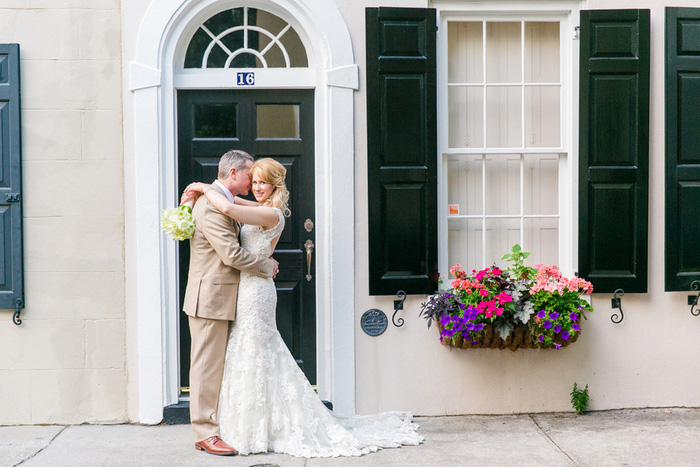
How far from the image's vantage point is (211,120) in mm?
5133

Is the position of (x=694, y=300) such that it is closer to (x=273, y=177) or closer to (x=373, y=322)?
(x=373, y=322)

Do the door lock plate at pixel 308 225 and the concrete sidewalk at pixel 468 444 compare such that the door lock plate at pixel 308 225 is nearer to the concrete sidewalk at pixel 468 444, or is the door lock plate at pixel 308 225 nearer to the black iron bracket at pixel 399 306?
the black iron bracket at pixel 399 306

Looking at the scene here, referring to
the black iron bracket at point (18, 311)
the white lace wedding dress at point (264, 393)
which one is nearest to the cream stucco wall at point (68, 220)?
the black iron bracket at point (18, 311)

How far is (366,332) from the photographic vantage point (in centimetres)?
510

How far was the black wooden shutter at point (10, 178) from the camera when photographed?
4906 mm

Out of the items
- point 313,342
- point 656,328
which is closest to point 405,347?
point 313,342

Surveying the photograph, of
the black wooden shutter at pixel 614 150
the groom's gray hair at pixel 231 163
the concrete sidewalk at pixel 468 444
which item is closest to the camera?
the concrete sidewalk at pixel 468 444

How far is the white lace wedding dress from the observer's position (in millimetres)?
4305

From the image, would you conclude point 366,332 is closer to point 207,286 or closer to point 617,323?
point 207,286

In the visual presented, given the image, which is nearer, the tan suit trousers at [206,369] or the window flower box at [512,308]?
the tan suit trousers at [206,369]

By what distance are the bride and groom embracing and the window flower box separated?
1.06 metres

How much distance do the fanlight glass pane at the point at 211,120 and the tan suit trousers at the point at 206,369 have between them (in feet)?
4.84

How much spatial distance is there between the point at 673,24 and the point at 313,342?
347cm

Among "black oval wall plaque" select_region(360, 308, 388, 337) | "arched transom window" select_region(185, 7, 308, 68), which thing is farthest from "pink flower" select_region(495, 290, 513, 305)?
"arched transom window" select_region(185, 7, 308, 68)
